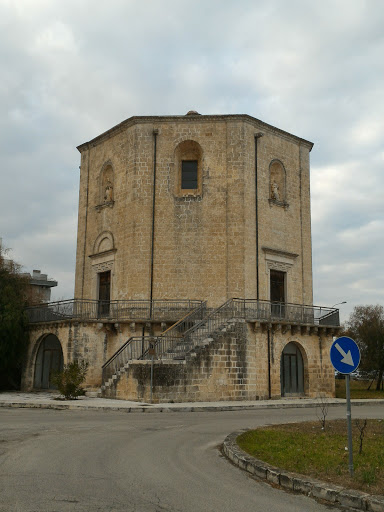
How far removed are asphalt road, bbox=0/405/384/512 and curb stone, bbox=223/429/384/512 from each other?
0.57ft

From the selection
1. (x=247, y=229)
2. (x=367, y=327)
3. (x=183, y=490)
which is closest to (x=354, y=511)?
(x=183, y=490)

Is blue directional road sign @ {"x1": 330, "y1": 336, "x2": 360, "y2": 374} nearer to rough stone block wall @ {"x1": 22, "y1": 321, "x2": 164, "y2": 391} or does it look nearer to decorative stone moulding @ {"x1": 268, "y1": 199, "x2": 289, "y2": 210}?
rough stone block wall @ {"x1": 22, "y1": 321, "x2": 164, "y2": 391}

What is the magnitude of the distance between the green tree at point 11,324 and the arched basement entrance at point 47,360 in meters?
0.88

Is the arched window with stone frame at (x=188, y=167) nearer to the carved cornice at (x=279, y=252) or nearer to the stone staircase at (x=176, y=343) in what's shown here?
the carved cornice at (x=279, y=252)

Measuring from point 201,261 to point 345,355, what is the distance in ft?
58.3

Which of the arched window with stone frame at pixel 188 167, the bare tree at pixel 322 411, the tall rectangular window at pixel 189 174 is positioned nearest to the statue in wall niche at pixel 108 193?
the arched window with stone frame at pixel 188 167

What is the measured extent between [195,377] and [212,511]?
14.3 m

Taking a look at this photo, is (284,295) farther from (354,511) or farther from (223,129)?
(354,511)

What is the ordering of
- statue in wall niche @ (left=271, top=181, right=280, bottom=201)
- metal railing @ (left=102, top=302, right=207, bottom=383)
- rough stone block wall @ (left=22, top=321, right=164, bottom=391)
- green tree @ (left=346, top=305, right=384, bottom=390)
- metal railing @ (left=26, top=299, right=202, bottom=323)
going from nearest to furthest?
1. metal railing @ (left=102, top=302, right=207, bottom=383)
2. rough stone block wall @ (left=22, top=321, right=164, bottom=391)
3. metal railing @ (left=26, top=299, right=202, bottom=323)
4. statue in wall niche @ (left=271, top=181, right=280, bottom=201)
5. green tree @ (left=346, top=305, right=384, bottom=390)

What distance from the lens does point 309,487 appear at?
21.5 ft

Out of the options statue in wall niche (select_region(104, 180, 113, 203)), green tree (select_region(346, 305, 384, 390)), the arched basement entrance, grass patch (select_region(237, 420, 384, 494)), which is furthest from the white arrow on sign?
green tree (select_region(346, 305, 384, 390))

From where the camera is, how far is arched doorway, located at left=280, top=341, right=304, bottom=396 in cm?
2412

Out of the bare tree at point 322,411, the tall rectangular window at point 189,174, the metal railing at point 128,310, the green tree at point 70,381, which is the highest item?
the tall rectangular window at point 189,174

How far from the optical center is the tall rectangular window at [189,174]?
26.6m
